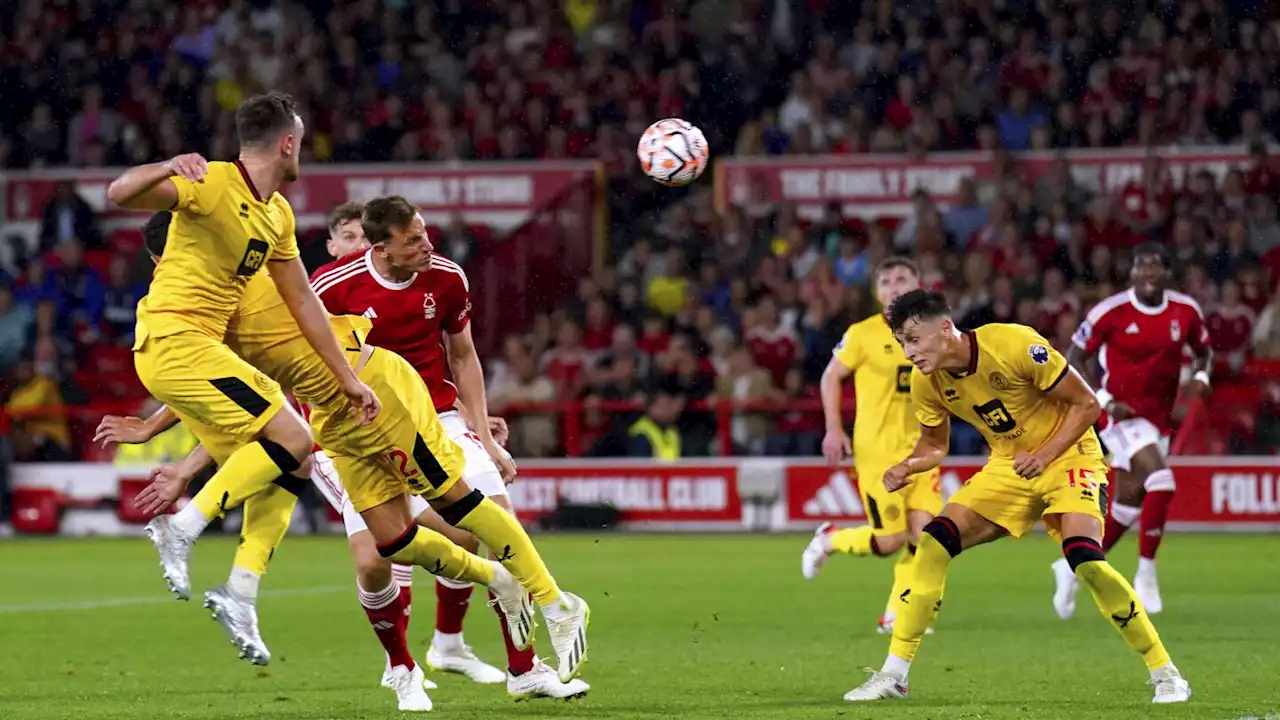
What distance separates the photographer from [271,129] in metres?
7.99

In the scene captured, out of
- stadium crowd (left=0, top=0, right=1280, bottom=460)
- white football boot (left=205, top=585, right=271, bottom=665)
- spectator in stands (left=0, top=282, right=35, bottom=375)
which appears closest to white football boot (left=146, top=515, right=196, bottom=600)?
white football boot (left=205, top=585, right=271, bottom=665)

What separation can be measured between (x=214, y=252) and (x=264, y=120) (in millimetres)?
573

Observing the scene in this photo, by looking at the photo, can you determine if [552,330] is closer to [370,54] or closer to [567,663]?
[370,54]

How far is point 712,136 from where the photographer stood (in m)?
24.4

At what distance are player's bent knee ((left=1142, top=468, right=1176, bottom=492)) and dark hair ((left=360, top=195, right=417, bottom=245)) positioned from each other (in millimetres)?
6610

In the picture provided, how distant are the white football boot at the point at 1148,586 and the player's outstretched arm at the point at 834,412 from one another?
2181 millimetres

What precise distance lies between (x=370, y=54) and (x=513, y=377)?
22.1ft

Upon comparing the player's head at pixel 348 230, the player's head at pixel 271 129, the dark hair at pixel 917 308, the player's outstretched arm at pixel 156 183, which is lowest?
the dark hair at pixel 917 308

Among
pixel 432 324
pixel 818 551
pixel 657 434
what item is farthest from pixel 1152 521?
pixel 657 434

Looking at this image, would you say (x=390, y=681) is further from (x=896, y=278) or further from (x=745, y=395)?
(x=745, y=395)

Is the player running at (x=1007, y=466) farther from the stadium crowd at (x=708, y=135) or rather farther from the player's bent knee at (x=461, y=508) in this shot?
the stadium crowd at (x=708, y=135)

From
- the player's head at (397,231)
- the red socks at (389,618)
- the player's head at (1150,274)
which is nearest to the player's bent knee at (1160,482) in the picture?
the player's head at (1150,274)

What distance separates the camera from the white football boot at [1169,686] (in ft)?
26.5

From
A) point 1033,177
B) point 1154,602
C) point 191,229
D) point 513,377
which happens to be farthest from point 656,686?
point 1033,177
